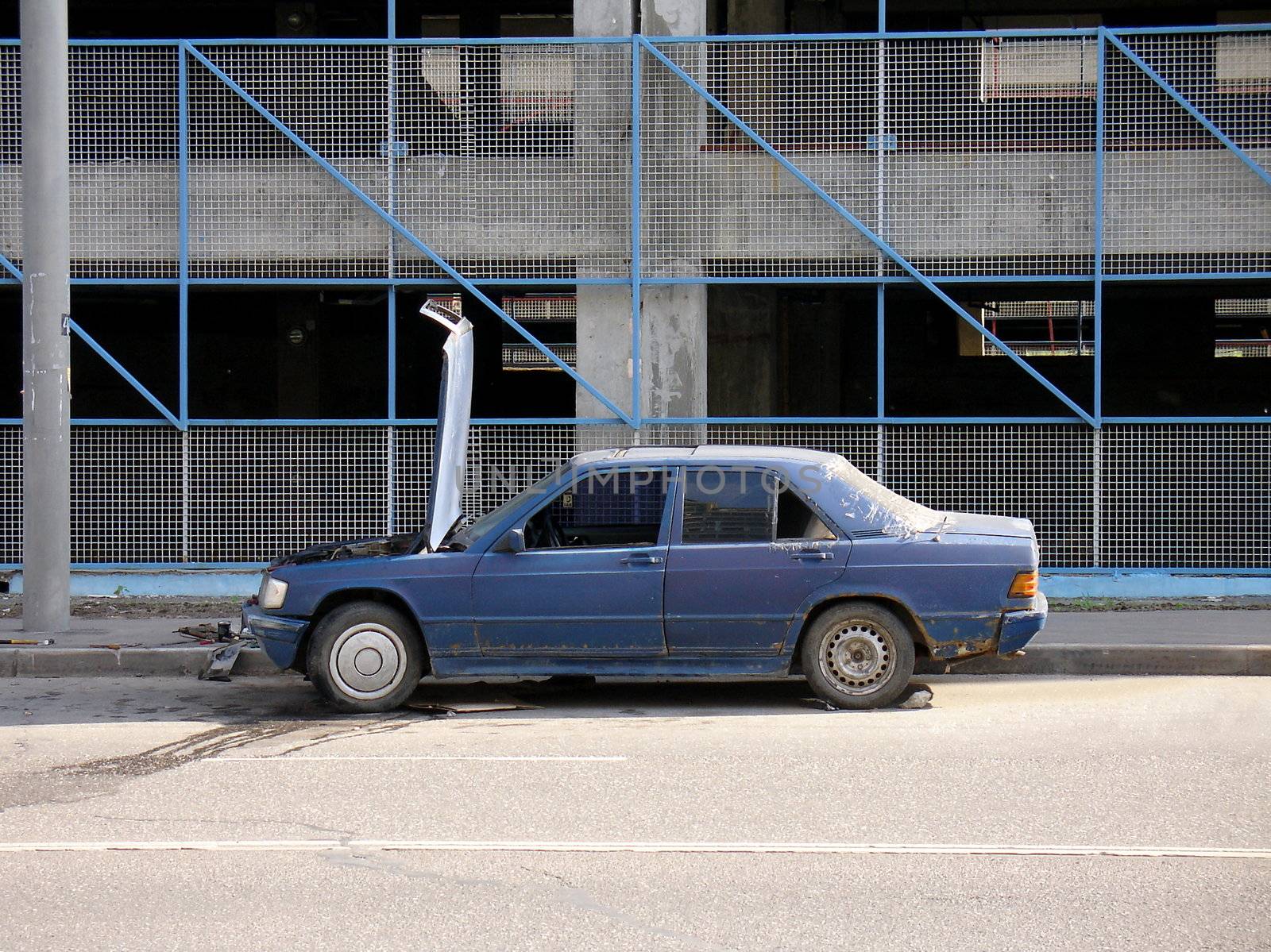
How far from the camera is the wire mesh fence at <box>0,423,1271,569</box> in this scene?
43.1ft

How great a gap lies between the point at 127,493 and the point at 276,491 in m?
1.39

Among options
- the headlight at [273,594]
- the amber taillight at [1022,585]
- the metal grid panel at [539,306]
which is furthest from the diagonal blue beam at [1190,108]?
the headlight at [273,594]

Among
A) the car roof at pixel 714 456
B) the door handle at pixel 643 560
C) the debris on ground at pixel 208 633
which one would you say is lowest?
the debris on ground at pixel 208 633

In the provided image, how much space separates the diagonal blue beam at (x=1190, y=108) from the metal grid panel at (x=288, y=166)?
6716 mm

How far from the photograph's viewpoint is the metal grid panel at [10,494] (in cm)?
1359

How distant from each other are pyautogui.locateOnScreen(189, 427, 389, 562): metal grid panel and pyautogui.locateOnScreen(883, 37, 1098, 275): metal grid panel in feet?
17.5

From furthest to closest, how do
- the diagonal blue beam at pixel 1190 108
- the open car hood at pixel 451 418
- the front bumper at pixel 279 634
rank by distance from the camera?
the diagonal blue beam at pixel 1190 108 < the open car hood at pixel 451 418 < the front bumper at pixel 279 634

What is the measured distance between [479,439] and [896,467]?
384 centimetres

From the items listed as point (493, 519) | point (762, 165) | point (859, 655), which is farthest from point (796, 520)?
point (762, 165)

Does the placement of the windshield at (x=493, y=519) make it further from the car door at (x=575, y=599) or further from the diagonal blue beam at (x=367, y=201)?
the diagonal blue beam at (x=367, y=201)

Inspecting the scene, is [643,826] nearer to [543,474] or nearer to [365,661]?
[365,661]

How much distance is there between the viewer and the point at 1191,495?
43.0ft

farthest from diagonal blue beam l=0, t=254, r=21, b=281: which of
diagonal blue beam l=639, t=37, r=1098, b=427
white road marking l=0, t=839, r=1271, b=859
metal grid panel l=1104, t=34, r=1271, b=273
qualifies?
metal grid panel l=1104, t=34, r=1271, b=273

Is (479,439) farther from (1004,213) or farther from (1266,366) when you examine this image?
(1266,366)
